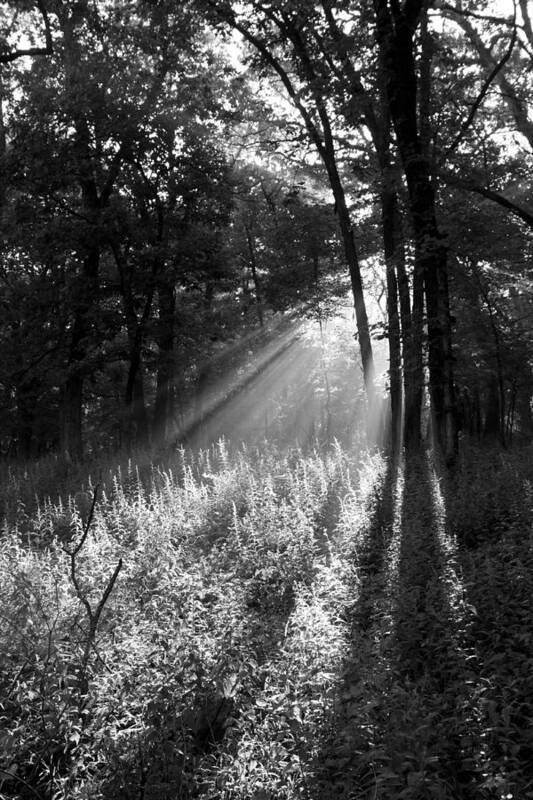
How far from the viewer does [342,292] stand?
21812mm

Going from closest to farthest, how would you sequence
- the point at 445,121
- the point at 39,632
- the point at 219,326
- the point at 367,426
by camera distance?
the point at 39,632 < the point at 445,121 < the point at 367,426 < the point at 219,326

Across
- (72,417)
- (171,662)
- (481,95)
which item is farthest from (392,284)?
(171,662)

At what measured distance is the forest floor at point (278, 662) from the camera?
10.4 feet

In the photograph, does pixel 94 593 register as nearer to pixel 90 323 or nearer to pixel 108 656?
pixel 108 656

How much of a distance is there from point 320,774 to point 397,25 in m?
11.1

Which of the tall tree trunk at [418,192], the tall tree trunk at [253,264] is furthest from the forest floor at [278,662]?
the tall tree trunk at [253,264]

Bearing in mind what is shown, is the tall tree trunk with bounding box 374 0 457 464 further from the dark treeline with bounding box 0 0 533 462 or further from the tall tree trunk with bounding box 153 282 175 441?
the tall tree trunk with bounding box 153 282 175 441

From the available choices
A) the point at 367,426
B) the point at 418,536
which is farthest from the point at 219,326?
the point at 418,536

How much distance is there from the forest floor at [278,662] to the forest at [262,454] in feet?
0.09

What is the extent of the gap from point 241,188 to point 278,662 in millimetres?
22012

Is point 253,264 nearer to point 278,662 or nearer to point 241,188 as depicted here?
point 241,188

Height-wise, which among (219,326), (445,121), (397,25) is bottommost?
(219,326)

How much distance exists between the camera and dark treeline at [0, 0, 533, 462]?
37.9ft

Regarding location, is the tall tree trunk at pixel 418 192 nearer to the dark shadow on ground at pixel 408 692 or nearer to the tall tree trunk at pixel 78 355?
the dark shadow on ground at pixel 408 692
